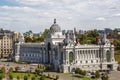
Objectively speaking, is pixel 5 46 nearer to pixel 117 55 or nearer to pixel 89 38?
pixel 89 38

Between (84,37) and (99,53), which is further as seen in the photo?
(84,37)

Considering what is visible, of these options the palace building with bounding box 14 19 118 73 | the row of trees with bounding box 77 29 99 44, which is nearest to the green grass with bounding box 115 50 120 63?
the palace building with bounding box 14 19 118 73

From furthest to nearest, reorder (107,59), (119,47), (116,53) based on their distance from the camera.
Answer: (119,47)
(116,53)
(107,59)

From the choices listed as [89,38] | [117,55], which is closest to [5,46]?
[89,38]

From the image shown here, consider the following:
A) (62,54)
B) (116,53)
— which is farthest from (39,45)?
(116,53)

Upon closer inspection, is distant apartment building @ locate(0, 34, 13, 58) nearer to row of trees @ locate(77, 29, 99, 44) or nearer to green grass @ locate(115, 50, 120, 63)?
row of trees @ locate(77, 29, 99, 44)

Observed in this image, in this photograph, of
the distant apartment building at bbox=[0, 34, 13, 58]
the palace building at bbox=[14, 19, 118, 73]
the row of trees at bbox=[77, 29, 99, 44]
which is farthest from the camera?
the distant apartment building at bbox=[0, 34, 13, 58]

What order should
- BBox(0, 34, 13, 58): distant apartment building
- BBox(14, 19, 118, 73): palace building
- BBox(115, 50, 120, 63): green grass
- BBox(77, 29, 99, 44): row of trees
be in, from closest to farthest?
1. BBox(14, 19, 118, 73): palace building
2. BBox(115, 50, 120, 63): green grass
3. BBox(77, 29, 99, 44): row of trees
4. BBox(0, 34, 13, 58): distant apartment building

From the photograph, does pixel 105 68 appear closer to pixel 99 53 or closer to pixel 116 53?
pixel 99 53
